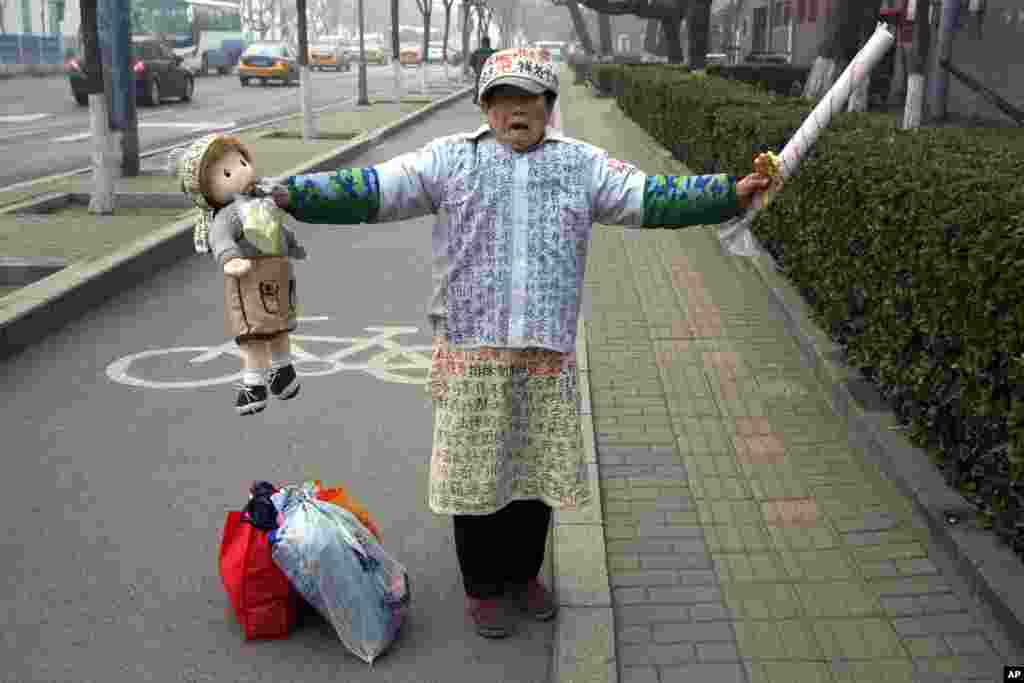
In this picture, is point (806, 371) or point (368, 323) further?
point (368, 323)

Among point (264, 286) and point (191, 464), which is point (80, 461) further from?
point (264, 286)

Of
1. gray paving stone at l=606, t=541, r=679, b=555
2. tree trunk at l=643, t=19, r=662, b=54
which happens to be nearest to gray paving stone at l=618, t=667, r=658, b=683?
gray paving stone at l=606, t=541, r=679, b=555

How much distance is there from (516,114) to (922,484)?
243cm

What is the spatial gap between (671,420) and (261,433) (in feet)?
6.77

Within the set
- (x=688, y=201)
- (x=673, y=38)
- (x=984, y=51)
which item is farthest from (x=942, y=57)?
(x=673, y=38)

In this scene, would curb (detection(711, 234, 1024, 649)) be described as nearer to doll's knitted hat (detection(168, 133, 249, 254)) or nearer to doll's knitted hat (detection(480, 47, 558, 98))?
doll's knitted hat (detection(480, 47, 558, 98))

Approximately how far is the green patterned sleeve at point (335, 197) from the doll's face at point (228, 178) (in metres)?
0.17

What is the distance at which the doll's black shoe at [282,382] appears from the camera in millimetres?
3316

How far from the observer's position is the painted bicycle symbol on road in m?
6.75

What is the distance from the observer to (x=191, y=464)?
17.7ft

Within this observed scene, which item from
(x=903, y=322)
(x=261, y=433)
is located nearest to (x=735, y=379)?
(x=903, y=322)

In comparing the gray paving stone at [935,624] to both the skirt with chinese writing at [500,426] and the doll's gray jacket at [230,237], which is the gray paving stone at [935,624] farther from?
the doll's gray jacket at [230,237]

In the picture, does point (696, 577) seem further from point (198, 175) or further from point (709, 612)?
point (198, 175)

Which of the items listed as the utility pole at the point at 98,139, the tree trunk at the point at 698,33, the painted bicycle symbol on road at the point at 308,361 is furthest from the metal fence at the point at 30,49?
the painted bicycle symbol on road at the point at 308,361
